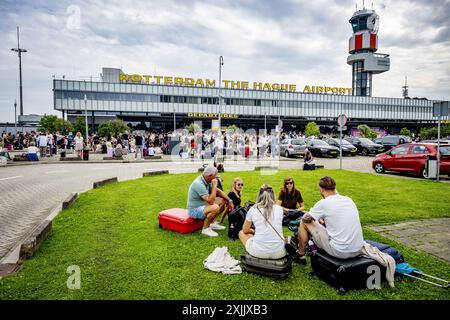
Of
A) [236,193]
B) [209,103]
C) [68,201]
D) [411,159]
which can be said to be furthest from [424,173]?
[209,103]

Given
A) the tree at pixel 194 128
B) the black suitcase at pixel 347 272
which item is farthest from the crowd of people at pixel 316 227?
the tree at pixel 194 128

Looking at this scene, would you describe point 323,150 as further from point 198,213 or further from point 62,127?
point 62,127

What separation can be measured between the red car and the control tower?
103496 millimetres

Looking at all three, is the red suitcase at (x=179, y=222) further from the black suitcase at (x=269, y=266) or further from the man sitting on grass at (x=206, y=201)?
the black suitcase at (x=269, y=266)

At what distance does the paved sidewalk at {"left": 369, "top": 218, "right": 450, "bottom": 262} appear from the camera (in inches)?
208

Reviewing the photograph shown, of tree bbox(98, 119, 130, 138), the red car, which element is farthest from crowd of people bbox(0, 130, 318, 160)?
tree bbox(98, 119, 130, 138)

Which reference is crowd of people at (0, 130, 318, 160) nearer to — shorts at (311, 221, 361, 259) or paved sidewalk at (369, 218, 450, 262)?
paved sidewalk at (369, 218, 450, 262)

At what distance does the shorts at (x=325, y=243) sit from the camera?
402 cm

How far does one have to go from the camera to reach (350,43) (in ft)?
350

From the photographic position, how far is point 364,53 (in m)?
105

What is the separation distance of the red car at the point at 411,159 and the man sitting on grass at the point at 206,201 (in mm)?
11551

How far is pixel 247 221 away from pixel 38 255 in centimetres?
363
